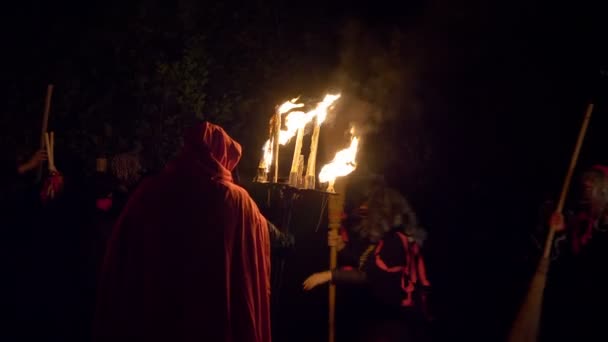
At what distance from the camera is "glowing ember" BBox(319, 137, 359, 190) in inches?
157

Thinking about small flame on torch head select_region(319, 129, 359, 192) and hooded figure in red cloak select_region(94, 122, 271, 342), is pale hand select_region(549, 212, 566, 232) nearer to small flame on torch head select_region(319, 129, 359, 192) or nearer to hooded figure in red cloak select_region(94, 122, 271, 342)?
small flame on torch head select_region(319, 129, 359, 192)

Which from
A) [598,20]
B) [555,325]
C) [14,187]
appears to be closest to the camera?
[555,325]

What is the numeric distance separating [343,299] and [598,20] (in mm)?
4560

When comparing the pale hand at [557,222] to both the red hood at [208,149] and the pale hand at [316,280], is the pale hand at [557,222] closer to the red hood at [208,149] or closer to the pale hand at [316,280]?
the pale hand at [316,280]

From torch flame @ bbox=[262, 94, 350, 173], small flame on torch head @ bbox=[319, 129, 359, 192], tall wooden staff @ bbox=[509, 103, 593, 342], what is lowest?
tall wooden staff @ bbox=[509, 103, 593, 342]

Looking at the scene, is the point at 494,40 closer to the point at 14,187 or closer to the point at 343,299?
the point at 343,299

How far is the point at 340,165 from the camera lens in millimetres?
4074

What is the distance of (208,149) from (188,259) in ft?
2.51

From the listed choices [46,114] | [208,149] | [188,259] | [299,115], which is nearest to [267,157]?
[299,115]

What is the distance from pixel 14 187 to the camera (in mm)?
6516

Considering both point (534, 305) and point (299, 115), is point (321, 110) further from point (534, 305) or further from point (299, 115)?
point (534, 305)

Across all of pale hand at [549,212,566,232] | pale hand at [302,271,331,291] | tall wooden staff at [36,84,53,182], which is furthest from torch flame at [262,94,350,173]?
tall wooden staff at [36,84,53,182]

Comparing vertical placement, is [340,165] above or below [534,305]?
above

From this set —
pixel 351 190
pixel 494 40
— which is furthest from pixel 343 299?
pixel 494 40
